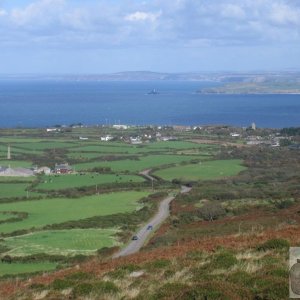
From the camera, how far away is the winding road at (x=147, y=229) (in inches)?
992

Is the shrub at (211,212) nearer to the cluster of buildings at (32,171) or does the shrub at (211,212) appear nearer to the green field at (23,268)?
the green field at (23,268)

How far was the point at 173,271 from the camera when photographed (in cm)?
1022

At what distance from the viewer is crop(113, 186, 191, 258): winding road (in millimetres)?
25188

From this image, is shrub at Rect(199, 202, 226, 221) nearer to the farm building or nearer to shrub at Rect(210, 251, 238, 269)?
shrub at Rect(210, 251, 238, 269)

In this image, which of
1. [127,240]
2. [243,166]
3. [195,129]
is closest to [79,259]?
[127,240]

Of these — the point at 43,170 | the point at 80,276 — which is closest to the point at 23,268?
the point at 80,276

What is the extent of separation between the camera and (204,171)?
5534cm

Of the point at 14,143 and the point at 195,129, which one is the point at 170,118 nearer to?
the point at 195,129

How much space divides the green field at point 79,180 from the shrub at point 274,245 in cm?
3641

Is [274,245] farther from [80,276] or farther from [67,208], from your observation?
[67,208]

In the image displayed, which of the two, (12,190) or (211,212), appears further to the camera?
(12,190)

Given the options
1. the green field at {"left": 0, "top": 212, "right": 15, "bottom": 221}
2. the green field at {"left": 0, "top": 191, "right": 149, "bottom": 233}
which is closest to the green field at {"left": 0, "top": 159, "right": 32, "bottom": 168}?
the green field at {"left": 0, "top": 191, "right": 149, "bottom": 233}

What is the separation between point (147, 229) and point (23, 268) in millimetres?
9364

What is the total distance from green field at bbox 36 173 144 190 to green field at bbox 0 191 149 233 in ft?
15.4
